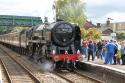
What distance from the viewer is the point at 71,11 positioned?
68750 millimetres

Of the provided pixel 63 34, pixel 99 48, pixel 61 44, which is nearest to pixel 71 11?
pixel 99 48

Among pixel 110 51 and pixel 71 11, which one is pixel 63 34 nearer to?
pixel 110 51

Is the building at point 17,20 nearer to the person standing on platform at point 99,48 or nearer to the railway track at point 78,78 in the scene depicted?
the person standing on platform at point 99,48

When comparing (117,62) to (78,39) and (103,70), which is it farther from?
(103,70)

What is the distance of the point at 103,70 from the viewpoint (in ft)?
57.2

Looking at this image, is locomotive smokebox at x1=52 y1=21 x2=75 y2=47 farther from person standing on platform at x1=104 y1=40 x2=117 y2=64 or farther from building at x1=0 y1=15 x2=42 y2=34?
building at x1=0 y1=15 x2=42 y2=34

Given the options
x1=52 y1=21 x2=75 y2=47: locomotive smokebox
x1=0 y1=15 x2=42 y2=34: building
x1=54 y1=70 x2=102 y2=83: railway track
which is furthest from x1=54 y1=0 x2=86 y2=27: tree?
x1=54 y1=70 x2=102 y2=83: railway track

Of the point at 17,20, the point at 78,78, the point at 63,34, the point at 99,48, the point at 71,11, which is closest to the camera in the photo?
the point at 78,78

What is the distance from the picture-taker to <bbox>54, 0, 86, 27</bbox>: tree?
2625 inches

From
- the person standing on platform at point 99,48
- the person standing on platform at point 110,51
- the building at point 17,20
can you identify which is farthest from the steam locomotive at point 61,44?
the building at point 17,20

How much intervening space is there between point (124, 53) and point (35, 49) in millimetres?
7011

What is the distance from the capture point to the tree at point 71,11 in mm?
66688

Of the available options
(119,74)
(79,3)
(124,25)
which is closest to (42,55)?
(119,74)

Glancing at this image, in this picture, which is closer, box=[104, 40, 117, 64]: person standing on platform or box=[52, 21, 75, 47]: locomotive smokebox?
box=[104, 40, 117, 64]: person standing on platform
